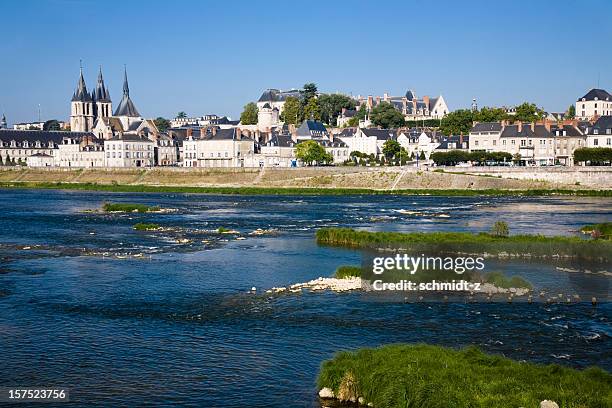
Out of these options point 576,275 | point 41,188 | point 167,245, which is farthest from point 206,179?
point 576,275

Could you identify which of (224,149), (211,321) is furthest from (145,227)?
(224,149)

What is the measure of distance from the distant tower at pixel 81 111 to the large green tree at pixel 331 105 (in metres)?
50.0

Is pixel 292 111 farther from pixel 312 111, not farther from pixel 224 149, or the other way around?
pixel 224 149

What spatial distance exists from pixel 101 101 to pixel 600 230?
142 m

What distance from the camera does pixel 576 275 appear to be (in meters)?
32.2

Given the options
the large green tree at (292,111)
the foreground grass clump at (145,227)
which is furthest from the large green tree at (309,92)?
the foreground grass clump at (145,227)

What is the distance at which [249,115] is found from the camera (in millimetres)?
178375

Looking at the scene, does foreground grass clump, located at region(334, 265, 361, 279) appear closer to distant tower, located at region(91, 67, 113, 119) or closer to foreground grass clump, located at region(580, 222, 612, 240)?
foreground grass clump, located at region(580, 222, 612, 240)

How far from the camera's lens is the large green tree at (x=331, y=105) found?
6609 inches

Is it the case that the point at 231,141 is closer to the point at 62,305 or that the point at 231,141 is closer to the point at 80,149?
the point at 80,149

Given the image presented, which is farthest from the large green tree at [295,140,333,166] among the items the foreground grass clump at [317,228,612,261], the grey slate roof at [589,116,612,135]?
the foreground grass clump at [317,228,612,261]

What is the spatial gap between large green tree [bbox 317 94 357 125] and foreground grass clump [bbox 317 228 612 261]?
12393 centimetres

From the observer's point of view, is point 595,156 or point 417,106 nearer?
point 595,156

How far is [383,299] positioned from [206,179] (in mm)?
85067
